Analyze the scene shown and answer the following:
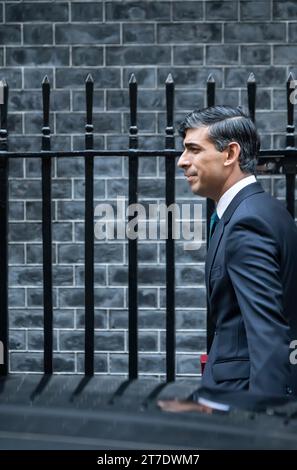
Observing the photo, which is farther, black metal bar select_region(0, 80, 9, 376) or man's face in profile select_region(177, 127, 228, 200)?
black metal bar select_region(0, 80, 9, 376)

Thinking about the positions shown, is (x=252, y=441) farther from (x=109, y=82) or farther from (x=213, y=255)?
(x=109, y=82)

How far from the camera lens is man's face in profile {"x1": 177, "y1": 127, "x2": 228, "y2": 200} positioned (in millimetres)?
3340

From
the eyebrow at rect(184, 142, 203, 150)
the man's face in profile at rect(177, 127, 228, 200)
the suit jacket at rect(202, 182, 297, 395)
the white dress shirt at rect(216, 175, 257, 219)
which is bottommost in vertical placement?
the suit jacket at rect(202, 182, 297, 395)

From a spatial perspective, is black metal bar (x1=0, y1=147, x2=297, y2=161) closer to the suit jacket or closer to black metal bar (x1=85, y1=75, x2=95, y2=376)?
black metal bar (x1=85, y1=75, x2=95, y2=376)

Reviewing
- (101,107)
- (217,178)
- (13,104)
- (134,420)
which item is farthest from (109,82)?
(134,420)

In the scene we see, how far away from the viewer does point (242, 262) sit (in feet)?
10.0

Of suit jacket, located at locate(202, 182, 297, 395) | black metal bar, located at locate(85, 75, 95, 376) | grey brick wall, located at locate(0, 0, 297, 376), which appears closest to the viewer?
suit jacket, located at locate(202, 182, 297, 395)

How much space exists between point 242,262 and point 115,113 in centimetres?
338

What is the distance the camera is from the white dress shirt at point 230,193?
3.29m

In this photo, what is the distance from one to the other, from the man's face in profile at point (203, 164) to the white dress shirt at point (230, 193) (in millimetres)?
46

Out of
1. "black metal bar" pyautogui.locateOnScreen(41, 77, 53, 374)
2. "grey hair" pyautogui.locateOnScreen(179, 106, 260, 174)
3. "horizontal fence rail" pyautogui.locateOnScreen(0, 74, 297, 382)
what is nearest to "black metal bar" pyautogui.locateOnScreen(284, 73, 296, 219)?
"horizontal fence rail" pyautogui.locateOnScreen(0, 74, 297, 382)

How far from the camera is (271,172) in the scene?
4090mm

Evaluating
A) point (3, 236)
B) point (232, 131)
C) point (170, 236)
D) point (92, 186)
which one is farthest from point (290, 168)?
point (3, 236)

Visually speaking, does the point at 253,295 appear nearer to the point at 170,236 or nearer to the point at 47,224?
the point at 170,236
